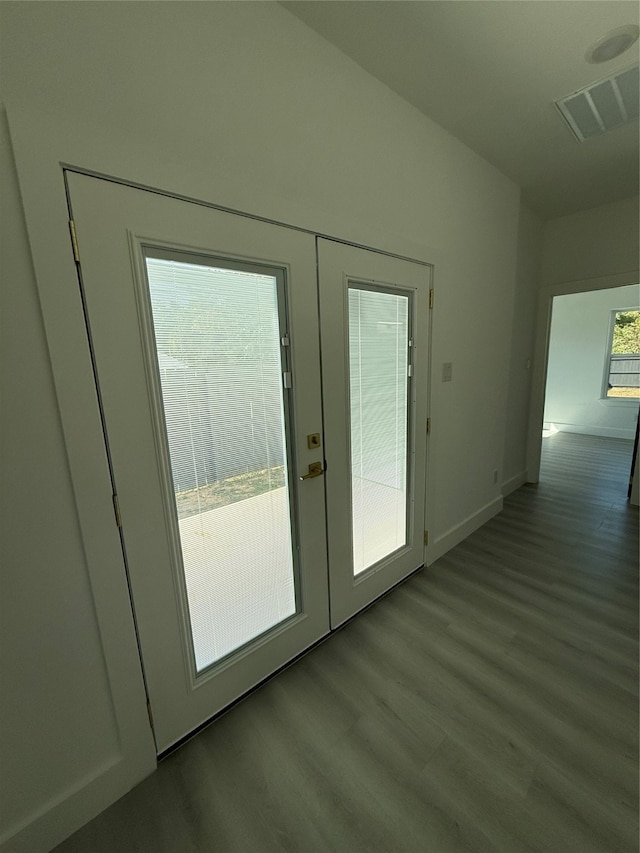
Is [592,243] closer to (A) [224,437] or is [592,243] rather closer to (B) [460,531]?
(B) [460,531]

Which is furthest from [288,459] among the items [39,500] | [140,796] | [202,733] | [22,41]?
[22,41]

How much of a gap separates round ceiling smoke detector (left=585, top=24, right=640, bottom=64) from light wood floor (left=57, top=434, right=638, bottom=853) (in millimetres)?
2910

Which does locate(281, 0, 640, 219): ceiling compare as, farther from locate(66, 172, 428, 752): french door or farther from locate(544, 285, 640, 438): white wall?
locate(544, 285, 640, 438): white wall

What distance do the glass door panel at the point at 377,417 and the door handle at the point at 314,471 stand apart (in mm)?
262

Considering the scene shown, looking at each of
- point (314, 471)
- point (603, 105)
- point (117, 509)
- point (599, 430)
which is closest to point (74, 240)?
point (117, 509)

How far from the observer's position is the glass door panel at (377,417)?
1746mm

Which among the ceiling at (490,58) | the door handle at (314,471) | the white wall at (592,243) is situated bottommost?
the door handle at (314,471)

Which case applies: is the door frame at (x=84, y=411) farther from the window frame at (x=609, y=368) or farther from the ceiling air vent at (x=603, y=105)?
the window frame at (x=609, y=368)

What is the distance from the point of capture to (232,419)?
1.31 m

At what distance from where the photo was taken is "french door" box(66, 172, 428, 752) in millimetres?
1035

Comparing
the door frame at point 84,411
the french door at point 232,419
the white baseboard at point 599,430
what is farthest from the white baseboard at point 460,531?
the white baseboard at point 599,430

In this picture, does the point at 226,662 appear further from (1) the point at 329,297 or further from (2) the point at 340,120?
(2) the point at 340,120

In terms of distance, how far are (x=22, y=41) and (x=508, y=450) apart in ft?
13.8

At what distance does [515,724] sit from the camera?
1.35 metres
